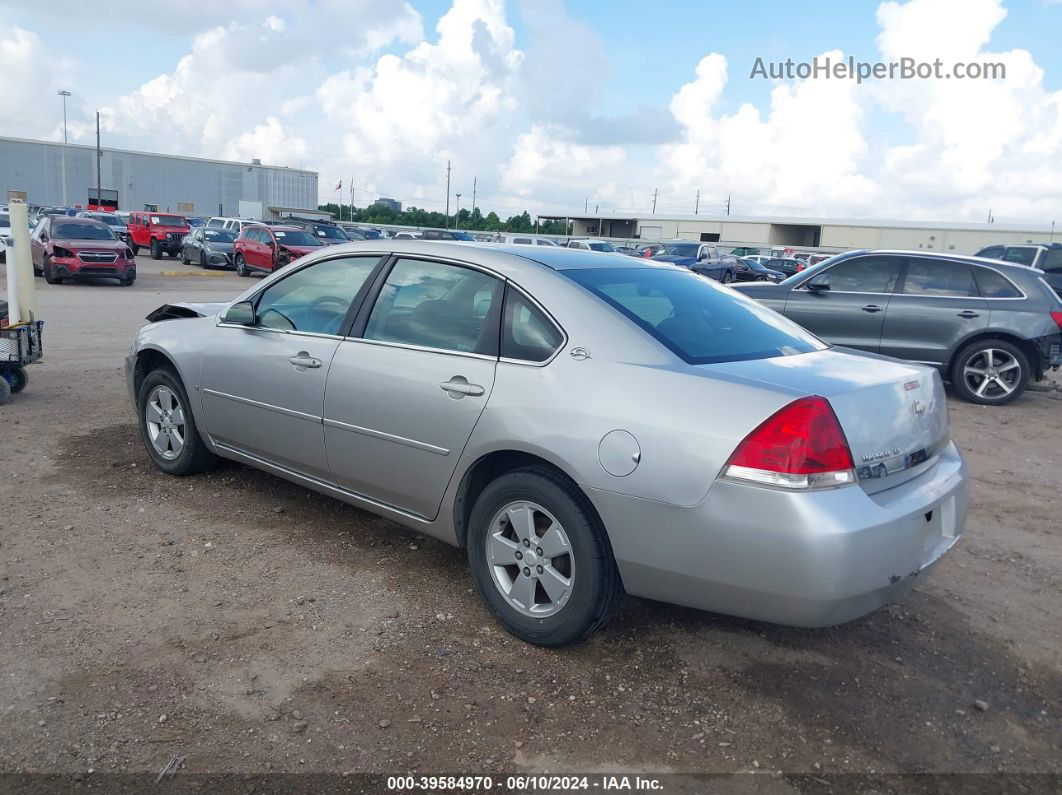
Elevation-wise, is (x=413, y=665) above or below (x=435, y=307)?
below

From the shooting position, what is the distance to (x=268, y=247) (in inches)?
1007

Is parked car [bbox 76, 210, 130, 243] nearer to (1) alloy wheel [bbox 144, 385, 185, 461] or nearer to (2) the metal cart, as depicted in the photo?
(2) the metal cart

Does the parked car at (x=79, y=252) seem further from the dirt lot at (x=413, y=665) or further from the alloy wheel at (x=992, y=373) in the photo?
the alloy wheel at (x=992, y=373)

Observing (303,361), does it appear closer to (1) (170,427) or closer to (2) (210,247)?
(1) (170,427)

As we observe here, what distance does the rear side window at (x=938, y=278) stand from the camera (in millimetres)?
9797

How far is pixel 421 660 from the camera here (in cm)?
348

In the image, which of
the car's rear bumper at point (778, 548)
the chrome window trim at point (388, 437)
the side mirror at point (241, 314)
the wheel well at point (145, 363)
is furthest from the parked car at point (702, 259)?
the car's rear bumper at point (778, 548)

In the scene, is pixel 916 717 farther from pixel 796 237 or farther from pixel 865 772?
pixel 796 237

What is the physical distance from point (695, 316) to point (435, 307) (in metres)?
1.22

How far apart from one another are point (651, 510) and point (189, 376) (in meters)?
3.36

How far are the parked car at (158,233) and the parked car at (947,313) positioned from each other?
94.5 feet

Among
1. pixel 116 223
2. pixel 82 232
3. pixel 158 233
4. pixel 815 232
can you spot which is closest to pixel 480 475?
pixel 82 232

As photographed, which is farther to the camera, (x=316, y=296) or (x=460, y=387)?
(x=316, y=296)

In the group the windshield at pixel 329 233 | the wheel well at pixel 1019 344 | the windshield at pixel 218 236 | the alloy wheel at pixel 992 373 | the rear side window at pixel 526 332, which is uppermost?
the windshield at pixel 329 233
